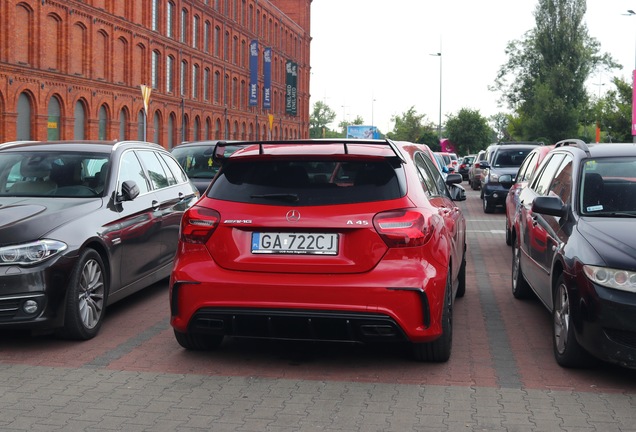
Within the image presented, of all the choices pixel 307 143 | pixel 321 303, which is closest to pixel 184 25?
pixel 307 143

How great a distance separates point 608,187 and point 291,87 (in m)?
90.9

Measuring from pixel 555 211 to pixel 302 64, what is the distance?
101m

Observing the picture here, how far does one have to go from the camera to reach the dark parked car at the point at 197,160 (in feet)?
49.4

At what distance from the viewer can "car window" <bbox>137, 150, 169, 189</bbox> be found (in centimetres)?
879

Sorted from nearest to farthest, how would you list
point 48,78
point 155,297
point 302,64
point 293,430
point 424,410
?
point 293,430 → point 424,410 → point 155,297 → point 48,78 → point 302,64

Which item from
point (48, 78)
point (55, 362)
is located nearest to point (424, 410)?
point (55, 362)

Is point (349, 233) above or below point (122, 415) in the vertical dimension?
above

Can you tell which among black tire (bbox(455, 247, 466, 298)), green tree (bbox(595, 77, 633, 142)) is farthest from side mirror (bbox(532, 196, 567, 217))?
green tree (bbox(595, 77, 633, 142))

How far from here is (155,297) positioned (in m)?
8.83

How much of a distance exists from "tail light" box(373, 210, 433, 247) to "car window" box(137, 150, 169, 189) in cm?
396

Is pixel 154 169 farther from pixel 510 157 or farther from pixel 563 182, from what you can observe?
pixel 510 157

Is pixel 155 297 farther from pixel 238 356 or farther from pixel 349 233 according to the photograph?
pixel 349 233

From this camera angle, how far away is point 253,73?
80125 mm

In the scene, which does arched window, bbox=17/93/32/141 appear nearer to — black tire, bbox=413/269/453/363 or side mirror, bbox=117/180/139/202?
side mirror, bbox=117/180/139/202
